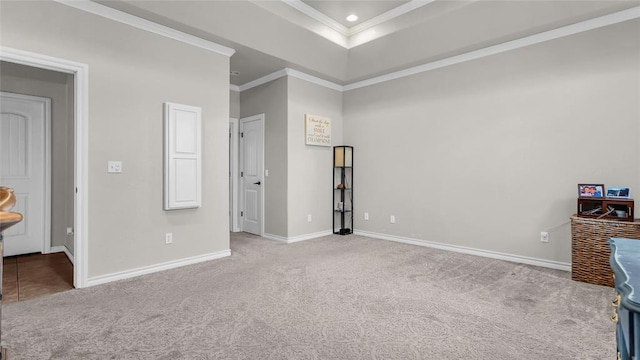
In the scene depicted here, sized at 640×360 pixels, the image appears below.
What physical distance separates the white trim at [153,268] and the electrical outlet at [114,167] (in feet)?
3.21

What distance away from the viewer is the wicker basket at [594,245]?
2.89 metres

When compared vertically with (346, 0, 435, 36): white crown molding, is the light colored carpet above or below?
below

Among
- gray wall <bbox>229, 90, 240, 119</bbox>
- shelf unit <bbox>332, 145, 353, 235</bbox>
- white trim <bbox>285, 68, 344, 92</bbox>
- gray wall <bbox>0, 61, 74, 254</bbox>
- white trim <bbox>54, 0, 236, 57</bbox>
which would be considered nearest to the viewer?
white trim <bbox>54, 0, 236, 57</bbox>

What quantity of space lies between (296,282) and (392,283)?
92cm

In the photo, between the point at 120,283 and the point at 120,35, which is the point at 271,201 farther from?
the point at 120,35

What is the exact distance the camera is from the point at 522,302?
2.65 m

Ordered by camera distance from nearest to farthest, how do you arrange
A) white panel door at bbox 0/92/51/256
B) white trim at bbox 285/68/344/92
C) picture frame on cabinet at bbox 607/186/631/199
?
picture frame on cabinet at bbox 607/186/631/199, white panel door at bbox 0/92/51/256, white trim at bbox 285/68/344/92

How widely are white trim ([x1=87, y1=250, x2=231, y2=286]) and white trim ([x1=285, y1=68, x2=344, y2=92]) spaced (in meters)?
2.69

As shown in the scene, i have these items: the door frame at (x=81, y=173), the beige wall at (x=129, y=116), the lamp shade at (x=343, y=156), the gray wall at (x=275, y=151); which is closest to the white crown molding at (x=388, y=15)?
the gray wall at (x=275, y=151)

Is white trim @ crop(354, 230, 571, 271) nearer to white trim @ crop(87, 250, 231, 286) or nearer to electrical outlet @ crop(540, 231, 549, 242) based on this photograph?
electrical outlet @ crop(540, 231, 549, 242)

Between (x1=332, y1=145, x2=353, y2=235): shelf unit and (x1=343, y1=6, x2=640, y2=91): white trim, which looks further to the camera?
(x1=332, y1=145, x2=353, y2=235): shelf unit

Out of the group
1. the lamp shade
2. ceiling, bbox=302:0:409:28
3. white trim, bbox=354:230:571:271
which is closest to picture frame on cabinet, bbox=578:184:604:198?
white trim, bbox=354:230:571:271

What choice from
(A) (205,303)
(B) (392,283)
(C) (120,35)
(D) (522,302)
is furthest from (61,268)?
(D) (522,302)

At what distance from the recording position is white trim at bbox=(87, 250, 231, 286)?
3.02 metres
